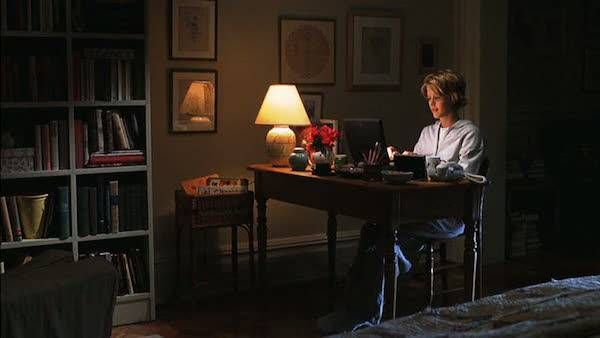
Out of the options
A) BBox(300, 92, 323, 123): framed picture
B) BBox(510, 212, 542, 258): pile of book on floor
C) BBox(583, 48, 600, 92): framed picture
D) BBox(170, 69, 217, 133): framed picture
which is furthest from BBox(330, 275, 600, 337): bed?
BBox(583, 48, 600, 92): framed picture

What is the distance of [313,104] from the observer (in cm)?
535

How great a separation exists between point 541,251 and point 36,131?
402 cm

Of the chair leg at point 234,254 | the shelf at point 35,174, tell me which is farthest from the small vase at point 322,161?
the shelf at point 35,174

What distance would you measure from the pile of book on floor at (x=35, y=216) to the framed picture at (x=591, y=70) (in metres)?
4.60

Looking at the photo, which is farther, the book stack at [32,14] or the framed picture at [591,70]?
the framed picture at [591,70]

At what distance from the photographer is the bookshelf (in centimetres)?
410

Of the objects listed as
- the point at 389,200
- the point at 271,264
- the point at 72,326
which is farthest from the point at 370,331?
the point at 271,264

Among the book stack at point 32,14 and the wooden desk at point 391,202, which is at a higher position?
the book stack at point 32,14

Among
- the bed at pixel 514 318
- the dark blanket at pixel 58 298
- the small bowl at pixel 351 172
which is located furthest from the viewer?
the small bowl at pixel 351 172

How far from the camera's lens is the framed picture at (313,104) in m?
5.31

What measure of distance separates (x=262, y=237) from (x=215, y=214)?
0.36 metres

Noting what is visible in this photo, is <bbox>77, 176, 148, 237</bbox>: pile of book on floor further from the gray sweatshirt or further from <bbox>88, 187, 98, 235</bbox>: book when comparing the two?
the gray sweatshirt

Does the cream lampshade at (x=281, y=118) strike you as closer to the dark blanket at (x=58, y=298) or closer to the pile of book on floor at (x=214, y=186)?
the pile of book on floor at (x=214, y=186)

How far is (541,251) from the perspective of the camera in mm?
6441
